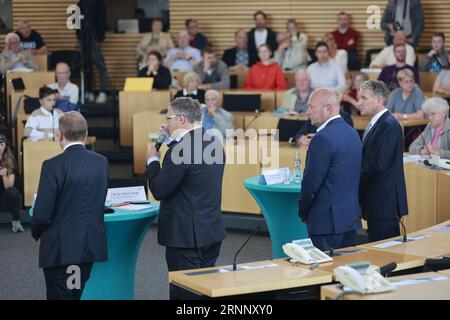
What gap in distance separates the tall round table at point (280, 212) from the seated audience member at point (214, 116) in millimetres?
2819

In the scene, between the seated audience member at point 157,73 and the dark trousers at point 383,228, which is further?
the seated audience member at point 157,73

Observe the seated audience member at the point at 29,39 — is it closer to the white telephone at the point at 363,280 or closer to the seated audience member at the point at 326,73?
the seated audience member at the point at 326,73

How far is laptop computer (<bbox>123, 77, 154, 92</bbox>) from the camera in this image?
1179cm

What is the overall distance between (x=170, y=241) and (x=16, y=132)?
5.62 metres

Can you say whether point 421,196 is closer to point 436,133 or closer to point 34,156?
point 436,133

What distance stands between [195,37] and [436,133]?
6466mm

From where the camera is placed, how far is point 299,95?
11.0 m

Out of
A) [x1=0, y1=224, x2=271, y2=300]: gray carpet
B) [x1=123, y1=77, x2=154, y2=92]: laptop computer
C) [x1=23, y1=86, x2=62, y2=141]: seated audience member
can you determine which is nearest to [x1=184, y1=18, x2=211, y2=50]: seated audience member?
[x1=123, y1=77, x2=154, y2=92]: laptop computer

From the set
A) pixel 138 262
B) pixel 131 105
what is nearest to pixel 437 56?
pixel 131 105

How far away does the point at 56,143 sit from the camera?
9.86m

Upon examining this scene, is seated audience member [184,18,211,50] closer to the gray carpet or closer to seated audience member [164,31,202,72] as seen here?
seated audience member [164,31,202,72]

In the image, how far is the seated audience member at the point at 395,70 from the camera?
1169 cm

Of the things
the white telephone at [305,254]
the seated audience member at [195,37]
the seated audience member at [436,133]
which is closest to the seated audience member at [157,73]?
the seated audience member at [195,37]

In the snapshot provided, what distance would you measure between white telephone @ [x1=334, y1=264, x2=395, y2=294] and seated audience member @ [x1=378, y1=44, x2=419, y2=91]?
7.45 metres
